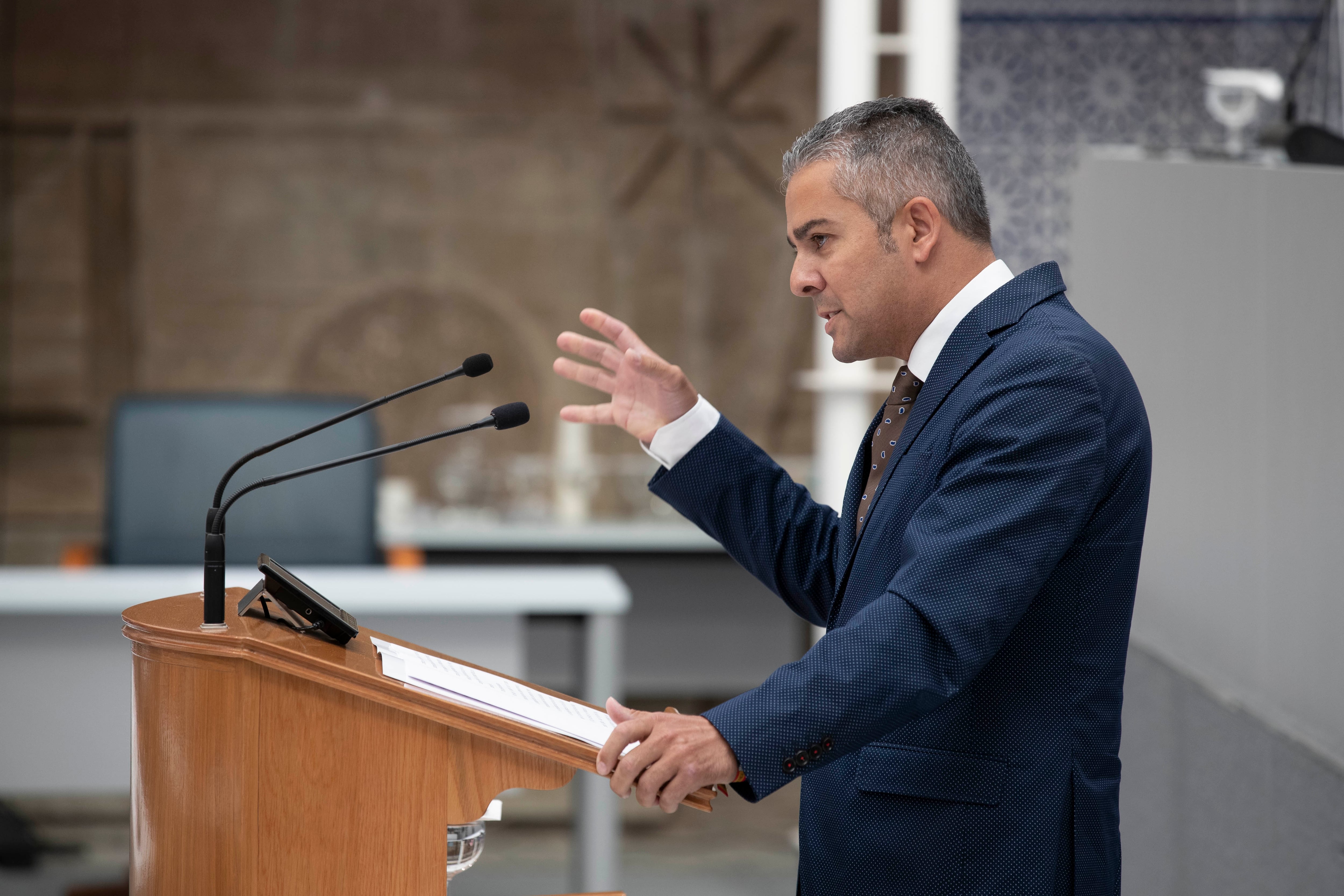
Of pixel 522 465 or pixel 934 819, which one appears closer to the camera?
pixel 934 819

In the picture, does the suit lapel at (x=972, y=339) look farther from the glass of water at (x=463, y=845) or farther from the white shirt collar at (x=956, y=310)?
the glass of water at (x=463, y=845)

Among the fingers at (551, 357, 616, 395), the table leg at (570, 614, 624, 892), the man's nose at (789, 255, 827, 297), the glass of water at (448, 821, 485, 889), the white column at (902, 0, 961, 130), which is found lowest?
the table leg at (570, 614, 624, 892)

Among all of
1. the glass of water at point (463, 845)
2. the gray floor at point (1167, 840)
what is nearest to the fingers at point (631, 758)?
the glass of water at point (463, 845)

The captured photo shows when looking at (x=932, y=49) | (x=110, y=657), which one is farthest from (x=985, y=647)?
(x=932, y=49)

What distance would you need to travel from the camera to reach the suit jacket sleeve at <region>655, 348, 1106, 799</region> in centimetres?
115

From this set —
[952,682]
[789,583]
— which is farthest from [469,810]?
[789,583]

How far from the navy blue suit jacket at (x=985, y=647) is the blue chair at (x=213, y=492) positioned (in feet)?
7.44

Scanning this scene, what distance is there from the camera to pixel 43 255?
5.53m

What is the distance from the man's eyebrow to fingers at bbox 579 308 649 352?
21 centimetres

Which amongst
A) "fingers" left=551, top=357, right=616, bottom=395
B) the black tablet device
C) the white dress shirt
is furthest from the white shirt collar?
the black tablet device

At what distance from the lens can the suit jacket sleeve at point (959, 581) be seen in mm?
1150

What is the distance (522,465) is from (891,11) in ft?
8.15

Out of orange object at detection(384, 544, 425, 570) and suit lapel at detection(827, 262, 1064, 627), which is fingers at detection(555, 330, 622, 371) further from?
orange object at detection(384, 544, 425, 570)

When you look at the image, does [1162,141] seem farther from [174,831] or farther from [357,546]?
[174,831]
